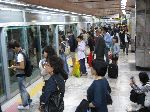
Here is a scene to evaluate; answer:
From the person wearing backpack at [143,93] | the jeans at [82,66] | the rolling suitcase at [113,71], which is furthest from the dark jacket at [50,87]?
the jeans at [82,66]

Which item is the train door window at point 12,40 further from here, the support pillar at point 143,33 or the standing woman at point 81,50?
the support pillar at point 143,33

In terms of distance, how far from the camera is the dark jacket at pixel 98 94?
4379 mm

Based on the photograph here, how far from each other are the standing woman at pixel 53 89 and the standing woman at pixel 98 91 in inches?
16.1

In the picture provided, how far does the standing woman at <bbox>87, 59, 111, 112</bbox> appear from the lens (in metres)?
4.38

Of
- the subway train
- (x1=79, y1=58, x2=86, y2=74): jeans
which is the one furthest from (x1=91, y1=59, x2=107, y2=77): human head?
(x1=79, y1=58, x2=86, y2=74): jeans

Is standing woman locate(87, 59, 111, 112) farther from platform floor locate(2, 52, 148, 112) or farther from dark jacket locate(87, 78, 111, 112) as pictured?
platform floor locate(2, 52, 148, 112)

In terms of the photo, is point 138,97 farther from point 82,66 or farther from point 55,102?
point 82,66

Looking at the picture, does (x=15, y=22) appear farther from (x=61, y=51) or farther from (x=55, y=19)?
(x=55, y=19)

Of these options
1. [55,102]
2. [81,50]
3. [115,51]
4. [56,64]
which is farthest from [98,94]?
[115,51]

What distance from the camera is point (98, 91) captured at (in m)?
4.38

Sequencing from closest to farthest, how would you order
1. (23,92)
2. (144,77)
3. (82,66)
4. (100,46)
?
(144,77)
(23,92)
(100,46)
(82,66)

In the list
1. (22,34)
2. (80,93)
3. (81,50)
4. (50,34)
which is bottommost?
(80,93)

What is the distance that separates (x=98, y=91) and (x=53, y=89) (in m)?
0.60

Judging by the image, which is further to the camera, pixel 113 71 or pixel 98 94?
pixel 113 71
